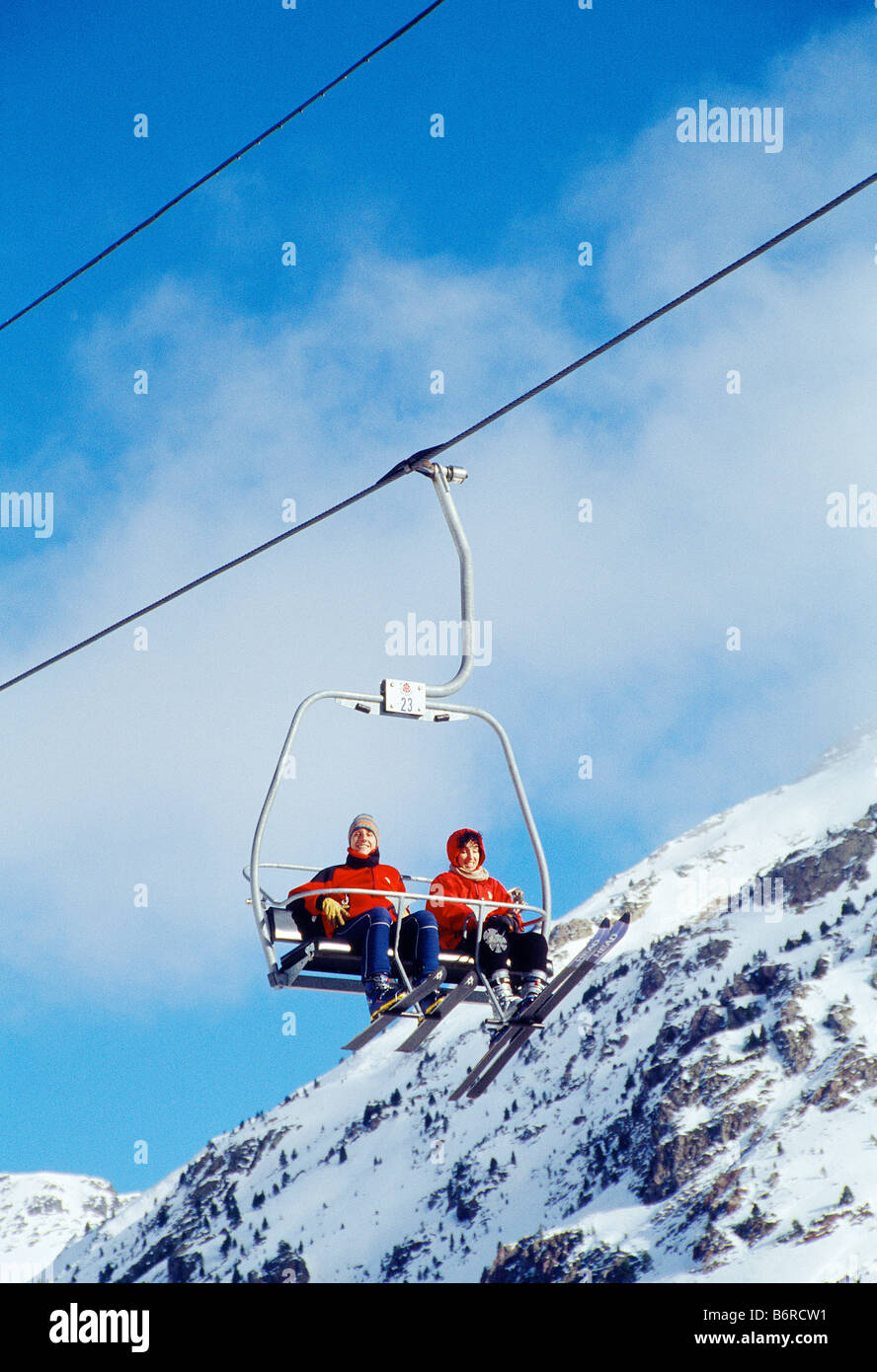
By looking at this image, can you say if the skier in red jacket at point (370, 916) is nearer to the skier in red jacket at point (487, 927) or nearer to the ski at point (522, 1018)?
the skier in red jacket at point (487, 927)

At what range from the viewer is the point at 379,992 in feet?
38.4

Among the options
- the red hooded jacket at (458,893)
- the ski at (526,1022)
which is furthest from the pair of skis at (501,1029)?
the red hooded jacket at (458,893)

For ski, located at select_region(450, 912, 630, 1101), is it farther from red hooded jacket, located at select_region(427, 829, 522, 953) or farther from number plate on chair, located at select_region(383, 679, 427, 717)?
number plate on chair, located at select_region(383, 679, 427, 717)

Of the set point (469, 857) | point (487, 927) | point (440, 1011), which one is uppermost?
point (469, 857)

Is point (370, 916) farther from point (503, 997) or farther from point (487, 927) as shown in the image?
point (503, 997)

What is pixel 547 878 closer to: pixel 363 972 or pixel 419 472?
pixel 363 972

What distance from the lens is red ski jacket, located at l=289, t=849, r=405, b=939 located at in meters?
12.2

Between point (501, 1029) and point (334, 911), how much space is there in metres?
1.49

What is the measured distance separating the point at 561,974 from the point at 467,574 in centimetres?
290

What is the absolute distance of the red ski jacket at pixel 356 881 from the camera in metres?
12.2

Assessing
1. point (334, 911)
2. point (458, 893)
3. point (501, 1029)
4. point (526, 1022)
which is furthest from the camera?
point (458, 893)

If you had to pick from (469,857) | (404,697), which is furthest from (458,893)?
(404,697)

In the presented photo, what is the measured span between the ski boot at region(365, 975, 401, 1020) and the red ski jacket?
565 millimetres

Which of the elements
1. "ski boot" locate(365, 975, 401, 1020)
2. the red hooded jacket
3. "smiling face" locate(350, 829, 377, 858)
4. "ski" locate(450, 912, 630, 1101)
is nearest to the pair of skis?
"ski" locate(450, 912, 630, 1101)
